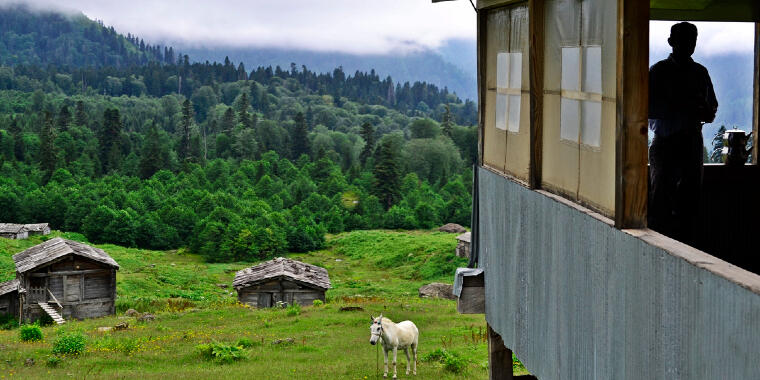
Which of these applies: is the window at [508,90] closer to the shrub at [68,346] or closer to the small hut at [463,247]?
the shrub at [68,346]

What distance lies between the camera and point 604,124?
5.87 metres

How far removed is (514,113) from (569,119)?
1.72m

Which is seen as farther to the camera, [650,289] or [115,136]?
[115,136]

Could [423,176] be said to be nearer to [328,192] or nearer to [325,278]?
[328,192]

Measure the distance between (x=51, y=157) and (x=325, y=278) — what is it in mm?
80480

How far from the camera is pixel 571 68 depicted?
671 centimetres

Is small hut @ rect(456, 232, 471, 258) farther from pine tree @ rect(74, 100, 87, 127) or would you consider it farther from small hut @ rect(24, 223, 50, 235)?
pine tree @ rect(74, 100, 87, 127)

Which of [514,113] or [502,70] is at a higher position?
[502,70]

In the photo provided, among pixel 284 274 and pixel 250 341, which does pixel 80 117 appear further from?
pixel 250 341

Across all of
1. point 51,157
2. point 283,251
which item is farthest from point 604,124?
point 51,157

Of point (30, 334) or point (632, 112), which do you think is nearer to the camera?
point (632, 112)

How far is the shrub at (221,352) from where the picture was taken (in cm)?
A: 2217

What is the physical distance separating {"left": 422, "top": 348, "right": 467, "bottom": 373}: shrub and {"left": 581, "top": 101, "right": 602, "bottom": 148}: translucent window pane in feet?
43.6

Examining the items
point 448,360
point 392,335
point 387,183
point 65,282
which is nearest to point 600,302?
point 392,335
